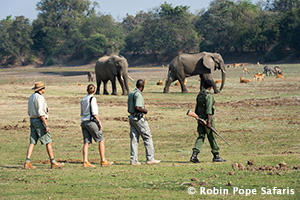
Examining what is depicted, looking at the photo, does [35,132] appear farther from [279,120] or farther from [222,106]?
[222,106]

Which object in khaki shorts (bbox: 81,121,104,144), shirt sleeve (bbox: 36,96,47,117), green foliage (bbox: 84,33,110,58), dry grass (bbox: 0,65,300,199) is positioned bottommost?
dry grass (bbox: 0,65,300,199)

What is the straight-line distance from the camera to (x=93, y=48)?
97938 mm

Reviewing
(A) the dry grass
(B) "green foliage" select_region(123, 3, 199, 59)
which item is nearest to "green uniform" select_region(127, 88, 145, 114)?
(A) the dry grass

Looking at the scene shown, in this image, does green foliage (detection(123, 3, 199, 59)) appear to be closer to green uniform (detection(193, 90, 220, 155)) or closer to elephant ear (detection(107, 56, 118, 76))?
elephant ear (detection(107, 56, 118, 76))

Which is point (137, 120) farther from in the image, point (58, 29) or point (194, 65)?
point (58, 29)

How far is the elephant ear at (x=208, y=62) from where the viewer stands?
29.4 metres

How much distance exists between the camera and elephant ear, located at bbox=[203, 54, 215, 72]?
29.4 m

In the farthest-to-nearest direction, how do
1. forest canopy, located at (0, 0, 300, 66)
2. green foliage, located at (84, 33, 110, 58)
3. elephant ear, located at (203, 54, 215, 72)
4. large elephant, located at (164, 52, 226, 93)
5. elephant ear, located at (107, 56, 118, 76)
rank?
green foliage, located at (84, 33, 110, 58), forest canopy, located at (0, 0, 300, 66), elephant ear, located at (107, 56, 118, 76), large elephant, located at (164, 52, 226, 93), elephant ear, located at (203, 54, 215, 72)

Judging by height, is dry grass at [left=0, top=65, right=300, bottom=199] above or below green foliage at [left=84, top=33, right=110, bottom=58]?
below

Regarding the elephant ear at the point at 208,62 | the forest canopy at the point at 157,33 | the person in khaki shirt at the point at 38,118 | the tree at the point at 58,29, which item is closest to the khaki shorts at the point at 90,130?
the person in khaki shirt at the point at 38,118

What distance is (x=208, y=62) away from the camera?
97.3ft

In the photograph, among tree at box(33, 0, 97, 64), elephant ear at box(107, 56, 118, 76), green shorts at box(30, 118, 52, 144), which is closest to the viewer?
green shorts at box(30, 118, 52, 144)

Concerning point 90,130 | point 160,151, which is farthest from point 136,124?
point 160,151

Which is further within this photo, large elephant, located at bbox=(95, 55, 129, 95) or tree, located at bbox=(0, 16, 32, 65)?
tree, located at bbox=(0, 16, 32, 65)
